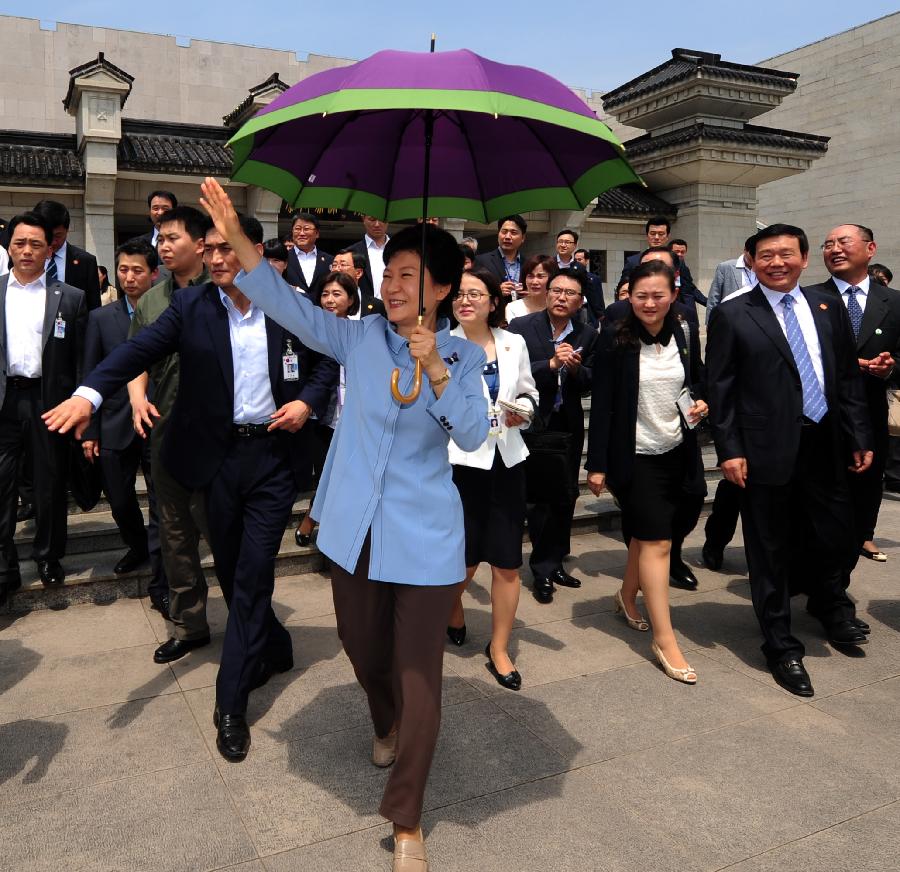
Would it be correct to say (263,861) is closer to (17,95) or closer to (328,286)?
(328,286)

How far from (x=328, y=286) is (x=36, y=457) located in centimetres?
223

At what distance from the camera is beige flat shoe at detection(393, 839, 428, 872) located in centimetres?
268

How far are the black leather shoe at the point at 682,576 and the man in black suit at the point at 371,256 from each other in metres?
3.27

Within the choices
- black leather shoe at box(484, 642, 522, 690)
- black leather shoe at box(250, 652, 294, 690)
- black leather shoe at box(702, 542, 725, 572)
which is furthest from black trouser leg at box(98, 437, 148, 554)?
black leather shoe at box(702, 542, 725, 572)

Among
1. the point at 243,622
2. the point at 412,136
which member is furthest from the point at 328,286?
the point at 243,622

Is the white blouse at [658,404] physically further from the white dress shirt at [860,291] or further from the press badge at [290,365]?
the press badge at [290,365]

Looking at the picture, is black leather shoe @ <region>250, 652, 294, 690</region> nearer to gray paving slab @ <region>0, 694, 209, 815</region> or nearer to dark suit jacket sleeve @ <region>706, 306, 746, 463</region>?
gray paving slab @ <region>0, 694, 209, 815</region>

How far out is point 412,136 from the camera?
11.8 feet

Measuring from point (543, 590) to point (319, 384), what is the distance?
8.17 feet

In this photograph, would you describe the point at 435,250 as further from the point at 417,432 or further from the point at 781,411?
the point at 781,411

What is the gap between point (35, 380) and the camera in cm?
505

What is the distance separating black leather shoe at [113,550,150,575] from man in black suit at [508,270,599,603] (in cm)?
262

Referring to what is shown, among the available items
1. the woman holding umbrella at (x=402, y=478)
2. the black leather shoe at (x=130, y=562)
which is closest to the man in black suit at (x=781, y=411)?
the woman holding umbrella at (x=402, y=478)

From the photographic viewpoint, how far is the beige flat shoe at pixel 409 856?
2678mm
